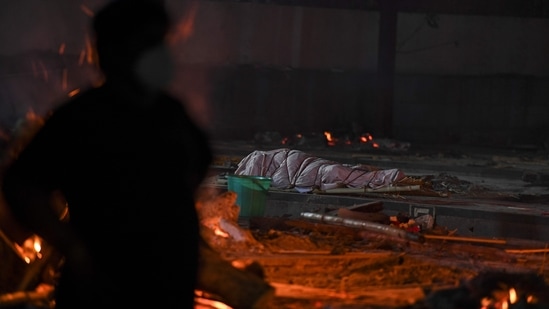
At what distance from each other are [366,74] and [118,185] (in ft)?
78.9

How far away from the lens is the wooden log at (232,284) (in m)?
5.10

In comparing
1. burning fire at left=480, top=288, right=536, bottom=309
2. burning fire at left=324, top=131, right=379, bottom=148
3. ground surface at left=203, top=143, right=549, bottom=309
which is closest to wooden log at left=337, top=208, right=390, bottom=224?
ground surface at left=203, top=143, right=549, bottom=309

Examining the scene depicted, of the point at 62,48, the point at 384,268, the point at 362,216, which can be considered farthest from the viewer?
the point at 62,48

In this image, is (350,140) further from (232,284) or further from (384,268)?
(232,284)

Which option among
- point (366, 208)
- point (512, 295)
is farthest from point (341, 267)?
point (366, 208)

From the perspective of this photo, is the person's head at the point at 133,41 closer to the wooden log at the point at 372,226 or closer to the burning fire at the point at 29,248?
the burning fire at the point at 29,248

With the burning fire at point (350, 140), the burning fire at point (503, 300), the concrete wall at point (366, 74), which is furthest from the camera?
the concrete wall at point (366, 74)

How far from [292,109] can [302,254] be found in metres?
19.9

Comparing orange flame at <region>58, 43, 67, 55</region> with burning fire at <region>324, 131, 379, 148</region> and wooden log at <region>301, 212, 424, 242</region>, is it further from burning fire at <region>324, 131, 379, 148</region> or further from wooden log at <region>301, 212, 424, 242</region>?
wooden log at <region>301, 212, 424, 242</region>

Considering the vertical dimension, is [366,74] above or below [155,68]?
below

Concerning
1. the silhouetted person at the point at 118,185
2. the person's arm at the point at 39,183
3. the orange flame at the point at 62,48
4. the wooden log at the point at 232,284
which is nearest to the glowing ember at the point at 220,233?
the wooden log at the point at 232,284

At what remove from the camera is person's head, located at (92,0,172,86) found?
12.8 feet

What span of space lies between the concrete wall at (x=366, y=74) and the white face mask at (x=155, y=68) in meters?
22.7

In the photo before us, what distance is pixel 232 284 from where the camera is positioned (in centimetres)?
525
